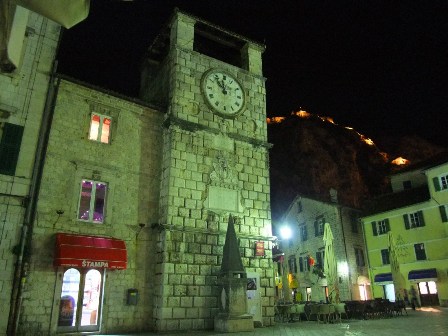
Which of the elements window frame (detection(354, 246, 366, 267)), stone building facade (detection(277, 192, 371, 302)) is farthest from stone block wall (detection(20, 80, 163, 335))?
window frame (detection(354, 246, 366, 267))

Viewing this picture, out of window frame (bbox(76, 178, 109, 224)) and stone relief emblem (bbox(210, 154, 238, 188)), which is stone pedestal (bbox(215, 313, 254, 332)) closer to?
stone relief emblem (bbox(210, 154, 238, 188))

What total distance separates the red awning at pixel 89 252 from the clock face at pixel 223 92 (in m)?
7.56

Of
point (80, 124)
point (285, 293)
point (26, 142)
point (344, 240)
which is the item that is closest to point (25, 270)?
point (26, 142)

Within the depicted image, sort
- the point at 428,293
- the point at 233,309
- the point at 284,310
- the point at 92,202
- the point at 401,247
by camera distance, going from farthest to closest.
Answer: the point at 401,247, the point at 428,293, the point at 284,310, the point at 92,202, the point at 233,309

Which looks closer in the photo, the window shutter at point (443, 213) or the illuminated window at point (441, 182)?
the window shutter at point (443, 213)

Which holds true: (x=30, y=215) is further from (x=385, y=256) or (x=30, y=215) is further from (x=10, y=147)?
(x=385, y=256)

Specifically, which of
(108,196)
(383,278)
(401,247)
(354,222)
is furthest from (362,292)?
(108,196)

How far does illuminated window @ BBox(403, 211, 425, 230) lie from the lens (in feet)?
96.3

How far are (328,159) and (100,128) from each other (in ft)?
157

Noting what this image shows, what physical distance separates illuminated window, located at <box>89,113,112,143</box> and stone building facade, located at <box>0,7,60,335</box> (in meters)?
1.87

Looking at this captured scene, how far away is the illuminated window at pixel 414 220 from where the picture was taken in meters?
29.3

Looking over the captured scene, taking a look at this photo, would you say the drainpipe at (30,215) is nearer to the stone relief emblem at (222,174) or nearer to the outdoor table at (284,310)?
the stone relief emblem at (222,174)

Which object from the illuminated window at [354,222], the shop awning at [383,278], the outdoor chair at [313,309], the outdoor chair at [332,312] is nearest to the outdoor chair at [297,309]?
the outdoor chair at [313,309]

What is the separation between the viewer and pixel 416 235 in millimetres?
29453
